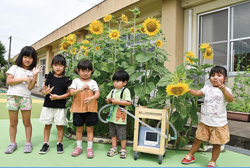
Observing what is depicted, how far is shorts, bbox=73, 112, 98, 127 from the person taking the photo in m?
2.41

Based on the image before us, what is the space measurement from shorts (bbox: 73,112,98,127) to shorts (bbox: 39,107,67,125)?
0.17 metres

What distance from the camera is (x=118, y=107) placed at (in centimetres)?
243

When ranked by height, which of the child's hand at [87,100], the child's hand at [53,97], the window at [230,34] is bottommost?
the child's hand at [87,100]

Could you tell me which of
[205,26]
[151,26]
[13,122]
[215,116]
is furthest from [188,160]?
[205,26]

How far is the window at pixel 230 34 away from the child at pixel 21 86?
4.52m

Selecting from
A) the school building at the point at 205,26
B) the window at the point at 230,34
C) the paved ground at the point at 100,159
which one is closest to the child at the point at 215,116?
the paved ground at the point at 100,159

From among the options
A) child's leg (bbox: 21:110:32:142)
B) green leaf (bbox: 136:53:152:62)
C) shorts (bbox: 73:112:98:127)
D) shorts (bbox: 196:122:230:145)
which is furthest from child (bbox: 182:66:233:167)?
child's leg (bbox: 21:110:32:142)

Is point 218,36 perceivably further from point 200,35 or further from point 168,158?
point 168,158

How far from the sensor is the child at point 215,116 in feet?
6.72

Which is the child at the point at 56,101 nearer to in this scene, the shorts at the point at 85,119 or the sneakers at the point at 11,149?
the shorts at the point at 85,119

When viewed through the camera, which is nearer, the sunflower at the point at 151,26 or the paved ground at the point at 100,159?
Result: the paved ground at the point at 100,159

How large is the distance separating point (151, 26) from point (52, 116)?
159cm

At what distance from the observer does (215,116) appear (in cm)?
209

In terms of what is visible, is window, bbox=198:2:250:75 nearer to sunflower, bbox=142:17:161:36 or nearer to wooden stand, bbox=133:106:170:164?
sunflower, bbox=142:17:161:36
